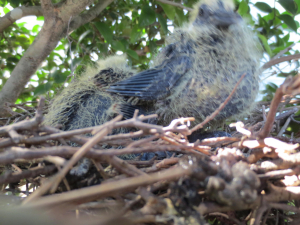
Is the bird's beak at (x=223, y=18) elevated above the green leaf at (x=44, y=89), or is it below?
below

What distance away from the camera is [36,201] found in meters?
0.33

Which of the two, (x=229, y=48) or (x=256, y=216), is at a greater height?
(x=229, y=48)

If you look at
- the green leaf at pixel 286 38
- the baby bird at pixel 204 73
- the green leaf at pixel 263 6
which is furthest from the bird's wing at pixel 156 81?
the green leaf at pixel 286 38

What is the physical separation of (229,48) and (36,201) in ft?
2.14

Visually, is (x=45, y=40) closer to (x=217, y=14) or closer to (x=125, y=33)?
(x=125, y=33)

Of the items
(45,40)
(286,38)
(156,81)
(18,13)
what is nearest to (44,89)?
(45,40)

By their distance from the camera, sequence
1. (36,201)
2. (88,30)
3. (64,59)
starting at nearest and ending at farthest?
1. (36,201)
2. (88,30)
3. (64,59)

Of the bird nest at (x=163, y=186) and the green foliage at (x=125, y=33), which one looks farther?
the green foliage at (x=125, y=33)

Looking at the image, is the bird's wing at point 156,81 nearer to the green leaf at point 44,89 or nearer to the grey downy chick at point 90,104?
the grey downy chick at point 90,104

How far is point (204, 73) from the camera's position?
72 cm

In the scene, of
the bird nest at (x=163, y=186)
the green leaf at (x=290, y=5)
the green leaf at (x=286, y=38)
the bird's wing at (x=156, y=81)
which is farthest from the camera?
the green leaf at (x=286, y=38)

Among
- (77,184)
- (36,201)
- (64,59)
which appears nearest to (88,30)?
(64,59)

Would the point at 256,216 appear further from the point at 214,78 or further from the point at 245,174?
the point at 214,78

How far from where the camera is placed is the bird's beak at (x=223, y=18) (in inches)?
29.2
